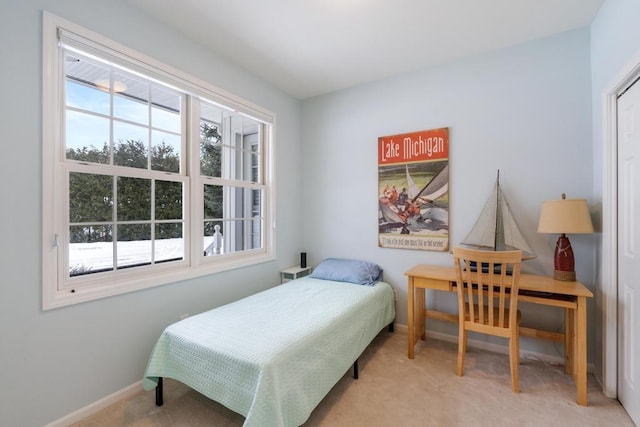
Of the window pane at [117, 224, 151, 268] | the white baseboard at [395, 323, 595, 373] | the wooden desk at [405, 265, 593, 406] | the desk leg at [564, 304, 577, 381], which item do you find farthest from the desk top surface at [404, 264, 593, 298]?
the window pane at [117, 224, 151, 268]

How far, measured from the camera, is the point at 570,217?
6.42 ft

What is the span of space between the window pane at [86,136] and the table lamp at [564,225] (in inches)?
126

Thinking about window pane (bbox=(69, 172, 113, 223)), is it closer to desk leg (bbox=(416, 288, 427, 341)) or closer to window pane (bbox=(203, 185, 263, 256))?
window pane (bbox=(203, 185, 263, 256))

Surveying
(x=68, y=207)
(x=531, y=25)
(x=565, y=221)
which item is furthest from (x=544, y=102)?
(x=68, y=207)

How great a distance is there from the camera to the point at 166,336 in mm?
1752

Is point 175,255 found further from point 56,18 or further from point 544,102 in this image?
point 544,102

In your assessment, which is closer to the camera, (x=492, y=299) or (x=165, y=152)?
(x=492, y=299)

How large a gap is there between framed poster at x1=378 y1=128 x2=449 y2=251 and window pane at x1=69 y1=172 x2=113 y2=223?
2404 millimetres

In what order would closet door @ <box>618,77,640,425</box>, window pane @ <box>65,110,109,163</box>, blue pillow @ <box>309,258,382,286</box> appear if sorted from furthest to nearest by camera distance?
blue pillow @ <box>309,258,382,286</box>, window pane @ <box>65,110,109,163</box>, closet door @ <box>618,77,640,425</box>

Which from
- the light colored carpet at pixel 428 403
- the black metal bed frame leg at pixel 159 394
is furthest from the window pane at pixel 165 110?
the light colored carpet at pixel 428 403

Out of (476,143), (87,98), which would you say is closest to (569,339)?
(476,143)

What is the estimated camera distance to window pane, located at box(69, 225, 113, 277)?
1.77 meters

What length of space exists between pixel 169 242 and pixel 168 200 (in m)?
0.34

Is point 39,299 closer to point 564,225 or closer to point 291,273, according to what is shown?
point 291,273
